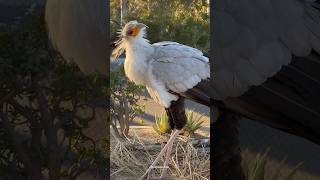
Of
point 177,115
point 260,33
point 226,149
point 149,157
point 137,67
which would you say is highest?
point 260,33

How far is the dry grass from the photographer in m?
2.43

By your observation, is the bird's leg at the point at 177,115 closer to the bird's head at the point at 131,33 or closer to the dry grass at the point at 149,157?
the dry grass at the point at 149,157

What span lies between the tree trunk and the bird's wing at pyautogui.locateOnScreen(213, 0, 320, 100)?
250mm

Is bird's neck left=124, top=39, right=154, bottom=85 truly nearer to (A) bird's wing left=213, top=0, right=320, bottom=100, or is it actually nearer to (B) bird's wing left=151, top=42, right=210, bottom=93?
(B) bird's wing left=151, top=42, right=210, bottom=93

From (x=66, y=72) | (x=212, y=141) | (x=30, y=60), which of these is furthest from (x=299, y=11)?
(x=30, y=60)

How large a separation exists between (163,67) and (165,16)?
30 centimetres

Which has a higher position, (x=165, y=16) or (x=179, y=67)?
(x=165, y=16)

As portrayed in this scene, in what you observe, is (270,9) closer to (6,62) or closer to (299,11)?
(299,11)

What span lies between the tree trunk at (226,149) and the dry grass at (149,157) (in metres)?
0.07

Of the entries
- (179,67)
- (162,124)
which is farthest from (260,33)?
(162,124)

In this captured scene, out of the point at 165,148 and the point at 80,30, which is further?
the point at 165,148

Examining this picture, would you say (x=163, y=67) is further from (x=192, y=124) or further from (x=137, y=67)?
(x=192, y=124)

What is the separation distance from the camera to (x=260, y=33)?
225 cm

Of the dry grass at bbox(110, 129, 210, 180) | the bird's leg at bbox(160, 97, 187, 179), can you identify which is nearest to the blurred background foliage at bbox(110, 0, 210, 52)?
the bird's leg at bbox(160, 97, 187, 179)
